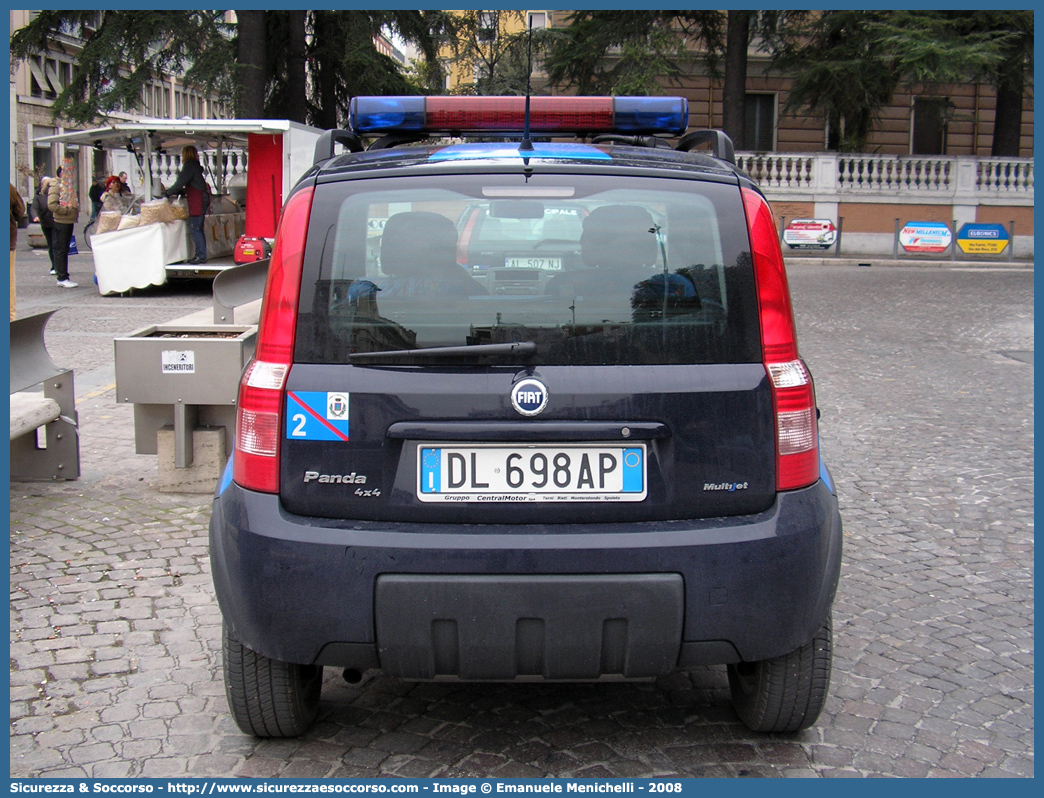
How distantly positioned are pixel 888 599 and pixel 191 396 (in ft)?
12.2

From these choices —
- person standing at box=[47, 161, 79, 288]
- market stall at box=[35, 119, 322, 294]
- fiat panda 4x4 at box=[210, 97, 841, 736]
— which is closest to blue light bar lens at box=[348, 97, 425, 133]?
fiat panda 4x4 at box=[210, 97, 841, 736]

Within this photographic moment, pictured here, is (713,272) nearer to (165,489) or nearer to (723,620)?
(723,620)

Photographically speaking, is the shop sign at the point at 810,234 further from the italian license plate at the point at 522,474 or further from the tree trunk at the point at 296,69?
the italian license plate at the point at 522,474

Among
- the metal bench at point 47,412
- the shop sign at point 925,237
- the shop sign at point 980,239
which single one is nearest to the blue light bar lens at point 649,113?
the metal bench at point 47,412

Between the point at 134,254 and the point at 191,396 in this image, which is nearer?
the point at 191,396

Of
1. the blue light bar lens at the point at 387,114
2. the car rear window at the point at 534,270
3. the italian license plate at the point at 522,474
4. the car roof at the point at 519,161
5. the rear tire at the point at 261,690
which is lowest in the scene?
the rear tire at the point at 261,690

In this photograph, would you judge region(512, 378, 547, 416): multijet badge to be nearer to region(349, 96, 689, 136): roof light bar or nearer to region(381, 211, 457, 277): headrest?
region(381, 211, 457, 277): headrest

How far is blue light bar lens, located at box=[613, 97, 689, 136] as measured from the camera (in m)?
4.32

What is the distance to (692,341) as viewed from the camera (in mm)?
2951

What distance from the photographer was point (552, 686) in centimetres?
379

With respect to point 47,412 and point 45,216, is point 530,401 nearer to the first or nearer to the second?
point 47,412

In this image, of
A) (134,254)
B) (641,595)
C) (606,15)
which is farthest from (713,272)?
(606,15)

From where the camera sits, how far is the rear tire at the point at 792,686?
321 cm

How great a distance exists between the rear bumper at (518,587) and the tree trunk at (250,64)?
63.9 feet
